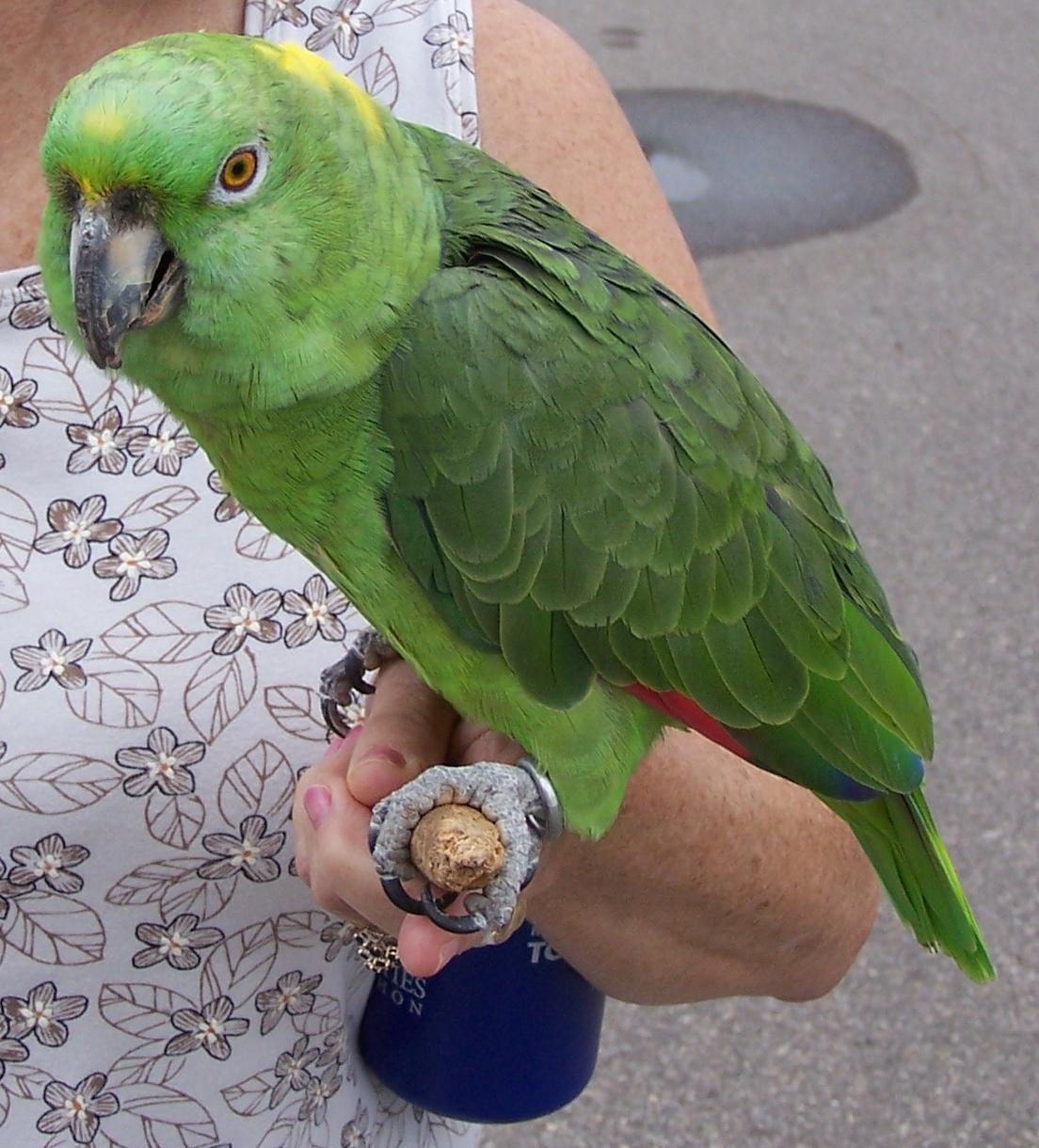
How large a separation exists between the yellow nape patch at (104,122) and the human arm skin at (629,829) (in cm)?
32

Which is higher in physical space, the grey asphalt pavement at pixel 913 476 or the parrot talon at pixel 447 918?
the parrot talon at pixel 447 918

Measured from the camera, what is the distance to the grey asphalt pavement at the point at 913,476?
166 centimetres

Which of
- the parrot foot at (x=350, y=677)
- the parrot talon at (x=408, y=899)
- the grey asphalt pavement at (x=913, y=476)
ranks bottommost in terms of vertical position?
the grey asphalt pavement at (x=913, y=476)

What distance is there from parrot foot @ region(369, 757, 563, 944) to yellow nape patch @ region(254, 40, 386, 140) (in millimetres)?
346

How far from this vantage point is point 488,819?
69cm

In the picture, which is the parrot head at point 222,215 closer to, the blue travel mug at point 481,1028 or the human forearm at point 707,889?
the human forearm at point 707,889

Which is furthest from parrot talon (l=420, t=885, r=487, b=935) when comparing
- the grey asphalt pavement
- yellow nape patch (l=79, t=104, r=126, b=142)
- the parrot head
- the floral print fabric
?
the grey asphalt pavement

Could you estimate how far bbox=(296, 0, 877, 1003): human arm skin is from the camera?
27.5 inches

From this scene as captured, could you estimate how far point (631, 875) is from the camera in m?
0.77

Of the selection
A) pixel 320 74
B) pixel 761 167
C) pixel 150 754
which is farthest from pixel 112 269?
pixel 761 167

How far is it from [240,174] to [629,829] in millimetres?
418

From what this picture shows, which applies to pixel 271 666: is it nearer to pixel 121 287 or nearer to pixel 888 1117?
pixel 121 287

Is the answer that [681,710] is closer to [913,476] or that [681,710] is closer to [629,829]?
[629,829]

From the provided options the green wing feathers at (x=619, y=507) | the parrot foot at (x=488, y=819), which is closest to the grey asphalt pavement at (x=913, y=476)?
the green wing feathers at (x=619, y=507)
